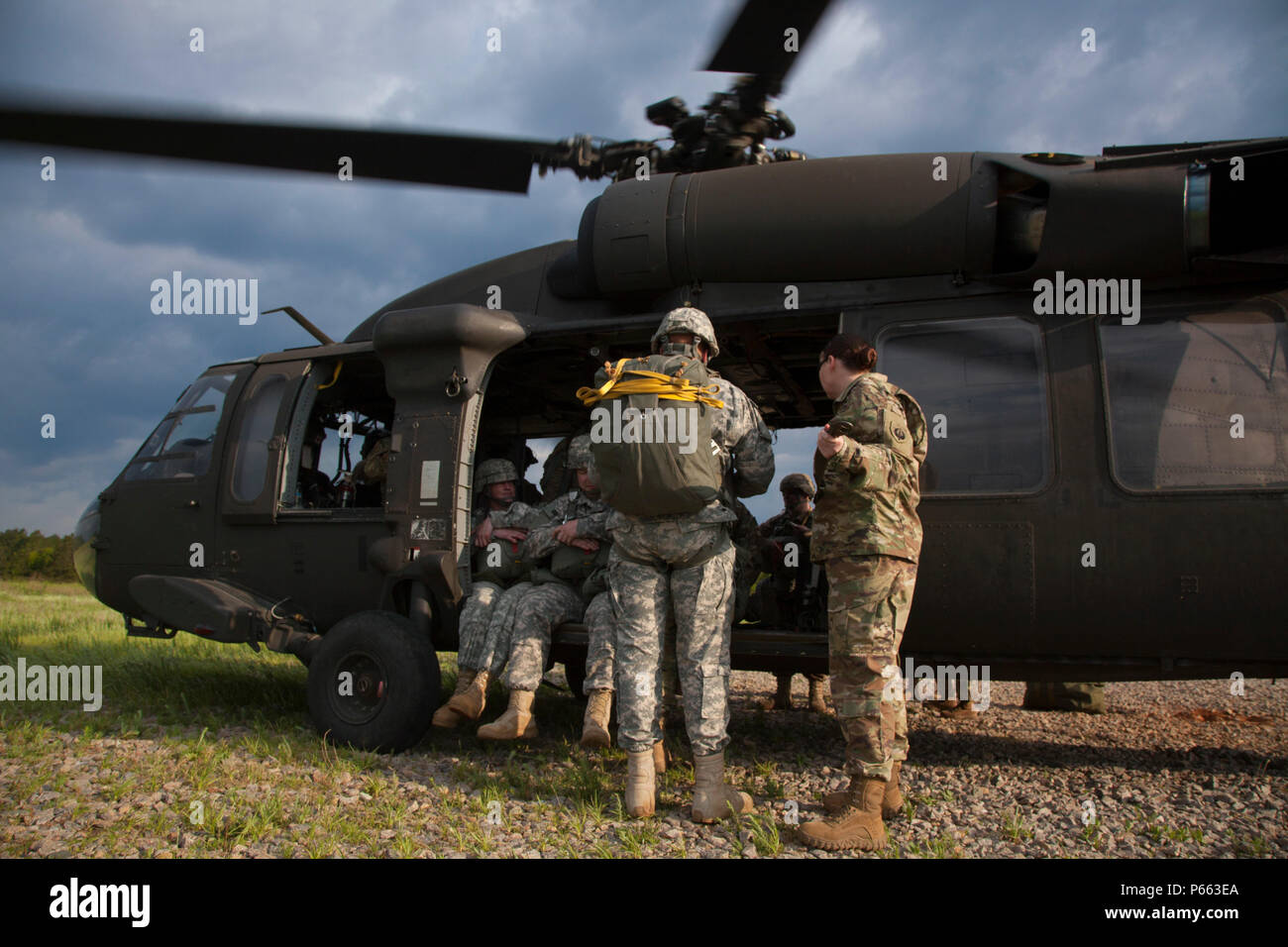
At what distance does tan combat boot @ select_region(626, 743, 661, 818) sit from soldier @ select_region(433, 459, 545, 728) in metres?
1.13

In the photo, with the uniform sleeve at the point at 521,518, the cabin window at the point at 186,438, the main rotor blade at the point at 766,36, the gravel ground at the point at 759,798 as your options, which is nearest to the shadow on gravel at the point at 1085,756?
the gravel ground at the point at 759,798

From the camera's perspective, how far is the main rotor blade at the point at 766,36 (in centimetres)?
313

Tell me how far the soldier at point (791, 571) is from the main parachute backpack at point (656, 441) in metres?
1.69

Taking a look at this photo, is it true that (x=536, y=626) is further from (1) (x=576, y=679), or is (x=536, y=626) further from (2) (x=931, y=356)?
(2) (x=931, y=356)

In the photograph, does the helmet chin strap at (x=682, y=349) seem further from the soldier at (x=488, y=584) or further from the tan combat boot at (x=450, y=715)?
the tan combat boot at (x=450, y=715)

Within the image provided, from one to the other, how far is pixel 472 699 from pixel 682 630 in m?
1.34

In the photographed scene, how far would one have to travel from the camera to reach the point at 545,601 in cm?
454

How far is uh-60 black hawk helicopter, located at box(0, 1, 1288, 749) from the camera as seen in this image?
3.79 m

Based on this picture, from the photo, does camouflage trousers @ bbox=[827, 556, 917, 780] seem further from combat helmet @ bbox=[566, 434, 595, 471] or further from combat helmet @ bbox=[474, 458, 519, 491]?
combat helmet @ bbox=[474, 458, 519, 491]

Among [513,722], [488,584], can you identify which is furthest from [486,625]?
[513,722]

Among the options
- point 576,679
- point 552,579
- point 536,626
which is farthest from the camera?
point 576,679

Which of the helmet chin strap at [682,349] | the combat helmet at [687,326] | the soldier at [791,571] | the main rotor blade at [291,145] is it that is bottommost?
the soldier at [791,571]

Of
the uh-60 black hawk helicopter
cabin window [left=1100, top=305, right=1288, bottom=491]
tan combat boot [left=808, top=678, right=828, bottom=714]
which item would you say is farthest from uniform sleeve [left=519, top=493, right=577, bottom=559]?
cabin window [left=1100, top=305, right=1288, bottom=491]
